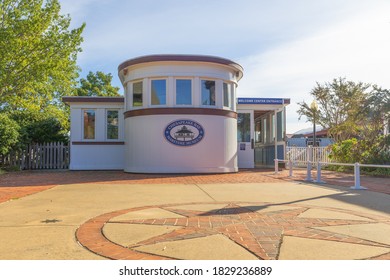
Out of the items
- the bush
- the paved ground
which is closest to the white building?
the bush

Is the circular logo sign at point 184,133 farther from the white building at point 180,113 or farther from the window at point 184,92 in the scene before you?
the window at point 184,92

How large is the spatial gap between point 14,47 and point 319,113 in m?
24.4

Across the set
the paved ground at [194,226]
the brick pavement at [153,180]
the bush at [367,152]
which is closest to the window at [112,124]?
the brick pavement at [153,180]

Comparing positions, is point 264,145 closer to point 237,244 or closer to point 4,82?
point 4,82

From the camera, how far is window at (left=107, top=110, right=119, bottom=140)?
18.6 metres

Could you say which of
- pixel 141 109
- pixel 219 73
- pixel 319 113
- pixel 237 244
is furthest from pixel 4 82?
pixel 319 113

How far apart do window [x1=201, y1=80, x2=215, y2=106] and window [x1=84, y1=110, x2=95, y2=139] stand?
6.92 meters

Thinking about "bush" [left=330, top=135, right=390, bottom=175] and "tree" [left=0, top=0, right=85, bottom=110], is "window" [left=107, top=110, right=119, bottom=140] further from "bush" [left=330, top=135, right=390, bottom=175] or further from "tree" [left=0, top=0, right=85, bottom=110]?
"bush" [left=330, top=135, right=390, bottom=175]

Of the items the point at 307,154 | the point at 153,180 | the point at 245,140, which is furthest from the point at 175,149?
the point at 307,154

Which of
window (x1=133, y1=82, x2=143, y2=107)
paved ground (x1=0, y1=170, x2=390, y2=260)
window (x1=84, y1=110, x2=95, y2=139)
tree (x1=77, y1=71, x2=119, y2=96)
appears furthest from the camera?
tree (x1=77, y1=71, x2=119, y2=96)

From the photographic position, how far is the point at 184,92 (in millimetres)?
14914

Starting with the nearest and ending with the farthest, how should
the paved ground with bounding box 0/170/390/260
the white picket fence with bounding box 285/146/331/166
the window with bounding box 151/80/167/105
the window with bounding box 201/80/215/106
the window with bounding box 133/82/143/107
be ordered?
the paved ground with bounding box 0/170/390/260
the window with bounding box 151/80/167/105
the window with bounding box 201/80/215/106
the window with bounding box 133/82/143/107
the white picket fence with bounding box 285/146/331/166

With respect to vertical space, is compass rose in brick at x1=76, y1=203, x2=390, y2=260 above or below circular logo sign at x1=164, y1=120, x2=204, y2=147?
below

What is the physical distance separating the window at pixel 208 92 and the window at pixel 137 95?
2777 millimetres
